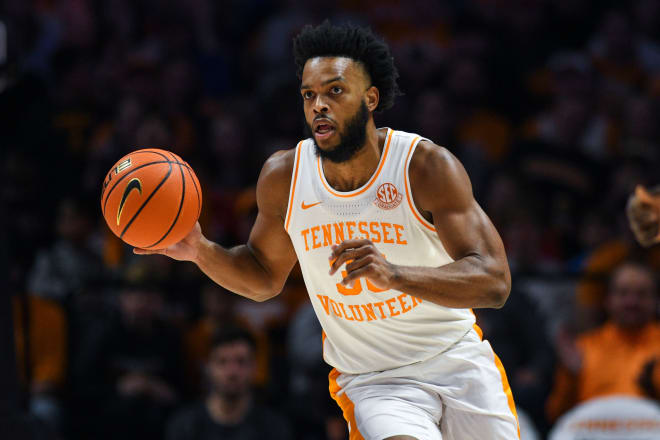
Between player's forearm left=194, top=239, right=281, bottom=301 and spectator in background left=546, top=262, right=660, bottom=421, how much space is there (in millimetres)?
2787

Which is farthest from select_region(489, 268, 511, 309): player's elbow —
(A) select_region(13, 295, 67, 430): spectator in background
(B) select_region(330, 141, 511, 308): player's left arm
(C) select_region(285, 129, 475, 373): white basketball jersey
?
(A) select_region(13, 295, 67, 430): spectator in background

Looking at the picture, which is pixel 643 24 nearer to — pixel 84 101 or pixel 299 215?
pixel 84 101

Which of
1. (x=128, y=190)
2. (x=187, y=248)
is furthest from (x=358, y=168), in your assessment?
(x=128, y=190)

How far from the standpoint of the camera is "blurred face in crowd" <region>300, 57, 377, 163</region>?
143 inches

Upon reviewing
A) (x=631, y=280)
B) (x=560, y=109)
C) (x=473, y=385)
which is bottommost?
(x=473, y=385)

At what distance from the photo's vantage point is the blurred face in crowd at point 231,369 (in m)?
5.84

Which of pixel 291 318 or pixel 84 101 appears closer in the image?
pixel 291 318

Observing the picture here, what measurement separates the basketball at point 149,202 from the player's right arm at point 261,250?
160 mm

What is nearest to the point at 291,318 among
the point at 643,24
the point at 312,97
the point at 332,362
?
the point at 332,362

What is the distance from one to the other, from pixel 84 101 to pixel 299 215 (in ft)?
18.4

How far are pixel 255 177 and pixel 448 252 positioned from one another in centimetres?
464

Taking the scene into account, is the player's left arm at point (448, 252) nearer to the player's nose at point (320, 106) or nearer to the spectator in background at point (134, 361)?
the player's nose at point (320, 106)

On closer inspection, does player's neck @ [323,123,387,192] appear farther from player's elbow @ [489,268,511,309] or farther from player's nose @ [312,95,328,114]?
player's elbow @ [489,268,511,309]

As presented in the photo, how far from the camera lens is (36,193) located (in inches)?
300
